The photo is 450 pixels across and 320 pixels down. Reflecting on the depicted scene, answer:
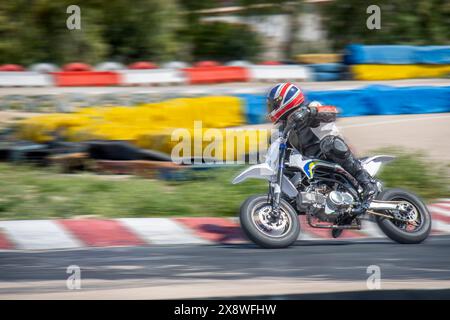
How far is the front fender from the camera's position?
23.0 feet

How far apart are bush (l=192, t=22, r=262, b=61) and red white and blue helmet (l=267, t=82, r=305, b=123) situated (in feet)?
66.7

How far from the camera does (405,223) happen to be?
721cm

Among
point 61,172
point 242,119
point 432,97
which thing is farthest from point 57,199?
point 432,97

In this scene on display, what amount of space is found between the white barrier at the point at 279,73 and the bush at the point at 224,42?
18.9ft

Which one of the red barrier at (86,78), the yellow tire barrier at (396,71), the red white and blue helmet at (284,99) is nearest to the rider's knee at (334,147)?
the red white and blue helmet at (284,99)

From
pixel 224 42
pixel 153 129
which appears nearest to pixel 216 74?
pixel 224 42

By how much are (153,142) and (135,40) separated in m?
14.5

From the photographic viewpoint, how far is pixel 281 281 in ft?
19.2

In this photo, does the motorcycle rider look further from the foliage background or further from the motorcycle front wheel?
the foliage background

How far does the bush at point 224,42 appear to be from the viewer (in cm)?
2742

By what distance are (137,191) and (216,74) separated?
1280 centimetres

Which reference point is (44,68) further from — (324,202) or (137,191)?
(324,202)

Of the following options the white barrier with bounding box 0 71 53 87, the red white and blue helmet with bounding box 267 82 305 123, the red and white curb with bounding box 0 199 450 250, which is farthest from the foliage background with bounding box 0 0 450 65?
the red white and blue helmet with bounding box 267 82 305 123

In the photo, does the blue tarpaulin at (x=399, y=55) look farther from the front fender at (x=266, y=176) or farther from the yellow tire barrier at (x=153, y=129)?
the front fender at (x=266, y=176)
